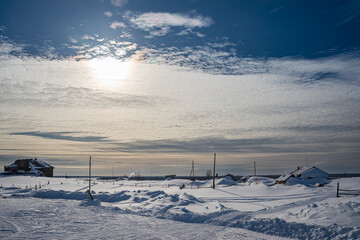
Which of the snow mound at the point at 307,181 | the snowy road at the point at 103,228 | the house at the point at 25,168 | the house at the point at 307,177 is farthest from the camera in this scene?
the house at the point at 25,168

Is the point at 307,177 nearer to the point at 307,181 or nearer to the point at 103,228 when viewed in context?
the point at 307,181

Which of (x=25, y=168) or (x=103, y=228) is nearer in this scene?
(x=103, y=228)

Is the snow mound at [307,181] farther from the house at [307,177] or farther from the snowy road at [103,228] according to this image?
the snowy road at [103,228]

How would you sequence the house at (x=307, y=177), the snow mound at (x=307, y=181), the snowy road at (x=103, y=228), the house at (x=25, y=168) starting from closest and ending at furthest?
1. the snowy road at (x=103, y=228)
2. the snow mound at (x=307, y=181)
3. the house at (x=307, y=177)
4. the house at (x=25, y=168)

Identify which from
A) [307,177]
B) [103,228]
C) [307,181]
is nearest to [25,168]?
[307,181]

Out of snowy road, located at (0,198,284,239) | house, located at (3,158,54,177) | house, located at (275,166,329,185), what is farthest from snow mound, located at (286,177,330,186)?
house, located at (3,158,54,177)

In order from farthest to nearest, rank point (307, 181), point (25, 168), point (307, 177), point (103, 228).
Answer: point (25, 168)
point (307, 177)
point (307, 181)
point (103, 228)

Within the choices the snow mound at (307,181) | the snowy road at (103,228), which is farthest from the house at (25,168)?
the snow mound at (307,181)

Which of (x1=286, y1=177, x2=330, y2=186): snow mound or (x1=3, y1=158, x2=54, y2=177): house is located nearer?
(x1=286, y1=177, x2=330, y2=186): snow mound

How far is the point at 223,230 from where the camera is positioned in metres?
15.9

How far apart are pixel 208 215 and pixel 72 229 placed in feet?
29.1

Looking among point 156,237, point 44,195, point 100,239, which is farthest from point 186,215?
point 44,195

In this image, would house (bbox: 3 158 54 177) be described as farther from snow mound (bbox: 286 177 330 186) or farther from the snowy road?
snow mound (bbox: 286 177 330 186)

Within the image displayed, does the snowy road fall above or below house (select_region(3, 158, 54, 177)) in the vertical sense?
above
